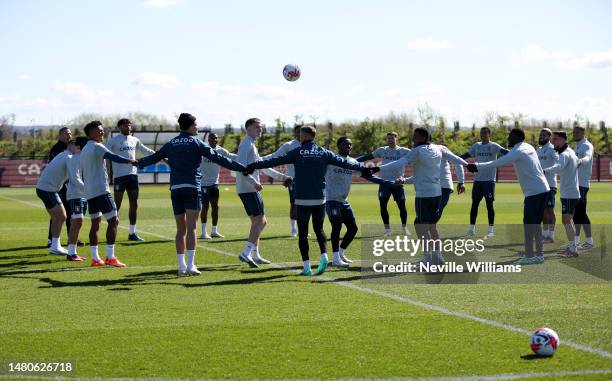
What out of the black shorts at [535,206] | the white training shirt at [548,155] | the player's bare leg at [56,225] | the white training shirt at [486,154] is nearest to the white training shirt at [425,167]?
the black shorts at [535,206]

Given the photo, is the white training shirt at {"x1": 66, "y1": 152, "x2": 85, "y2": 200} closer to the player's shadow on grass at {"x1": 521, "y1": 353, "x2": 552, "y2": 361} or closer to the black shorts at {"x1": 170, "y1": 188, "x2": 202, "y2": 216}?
the black shorts at {"x1": 170, "y1": 188, "x2": 202, "y2": 216}

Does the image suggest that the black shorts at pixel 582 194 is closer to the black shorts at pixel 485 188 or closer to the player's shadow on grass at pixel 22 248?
the black shorts at pixel 485 188

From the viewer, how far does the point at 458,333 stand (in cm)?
846

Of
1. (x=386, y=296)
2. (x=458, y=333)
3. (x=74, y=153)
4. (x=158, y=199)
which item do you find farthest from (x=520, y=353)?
(x=158, y=199)

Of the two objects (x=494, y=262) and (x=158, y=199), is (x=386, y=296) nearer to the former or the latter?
(x=494, y=262)

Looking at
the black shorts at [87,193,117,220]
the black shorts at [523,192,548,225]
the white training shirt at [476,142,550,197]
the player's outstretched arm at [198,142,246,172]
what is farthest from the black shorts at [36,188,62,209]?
the black shorts at [523,192,548,225]

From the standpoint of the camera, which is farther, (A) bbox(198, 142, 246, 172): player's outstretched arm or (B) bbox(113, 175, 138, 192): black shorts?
(B) bbox(113, 175, 138, 192): black shorts

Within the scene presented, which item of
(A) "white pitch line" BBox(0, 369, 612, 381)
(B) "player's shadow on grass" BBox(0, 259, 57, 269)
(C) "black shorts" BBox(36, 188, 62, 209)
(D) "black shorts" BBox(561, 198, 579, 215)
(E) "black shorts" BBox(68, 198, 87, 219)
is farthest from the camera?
(C) "black shorts" BBox(36, 188, 62, 209)

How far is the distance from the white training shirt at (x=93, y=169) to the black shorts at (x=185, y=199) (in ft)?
5.94

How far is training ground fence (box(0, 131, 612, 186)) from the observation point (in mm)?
53750

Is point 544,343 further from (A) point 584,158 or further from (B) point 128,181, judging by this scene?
(B) point 128,181

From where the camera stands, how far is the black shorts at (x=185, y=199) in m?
12.7

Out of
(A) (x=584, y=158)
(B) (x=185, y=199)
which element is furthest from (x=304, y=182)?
(A) (x=584, y=158)

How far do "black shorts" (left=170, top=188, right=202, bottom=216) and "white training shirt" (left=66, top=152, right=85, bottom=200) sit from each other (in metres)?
3.01
